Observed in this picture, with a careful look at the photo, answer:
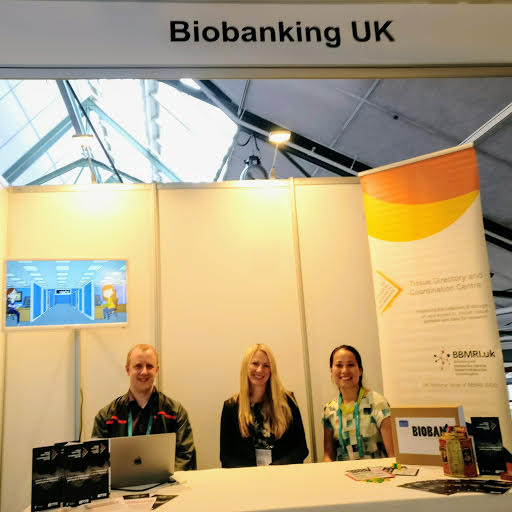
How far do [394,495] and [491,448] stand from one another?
0.59 m

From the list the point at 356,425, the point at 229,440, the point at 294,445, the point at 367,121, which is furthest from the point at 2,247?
the point at 367,121

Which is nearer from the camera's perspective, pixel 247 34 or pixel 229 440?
pixel 247 34

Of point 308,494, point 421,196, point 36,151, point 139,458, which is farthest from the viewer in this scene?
point 36,151

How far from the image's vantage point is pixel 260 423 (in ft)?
11.3

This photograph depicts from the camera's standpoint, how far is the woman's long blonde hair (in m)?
3.42

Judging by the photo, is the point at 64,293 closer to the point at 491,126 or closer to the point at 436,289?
the point at 436,289

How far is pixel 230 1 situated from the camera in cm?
183

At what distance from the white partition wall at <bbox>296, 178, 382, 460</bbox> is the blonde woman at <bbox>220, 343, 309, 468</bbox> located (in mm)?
746

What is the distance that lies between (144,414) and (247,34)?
8.39 feet

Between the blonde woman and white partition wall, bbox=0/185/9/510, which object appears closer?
the blonde woman

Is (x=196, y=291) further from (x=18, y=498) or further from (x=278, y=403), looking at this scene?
(x=18, y=498)

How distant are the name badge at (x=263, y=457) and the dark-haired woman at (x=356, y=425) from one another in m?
0.37

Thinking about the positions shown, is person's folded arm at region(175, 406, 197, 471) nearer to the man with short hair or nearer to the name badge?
the man with short hair

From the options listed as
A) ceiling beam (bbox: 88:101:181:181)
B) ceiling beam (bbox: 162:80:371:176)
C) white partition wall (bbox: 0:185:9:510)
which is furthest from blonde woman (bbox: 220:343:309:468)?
ceiling beam (bbox: 88:101:181:181)
